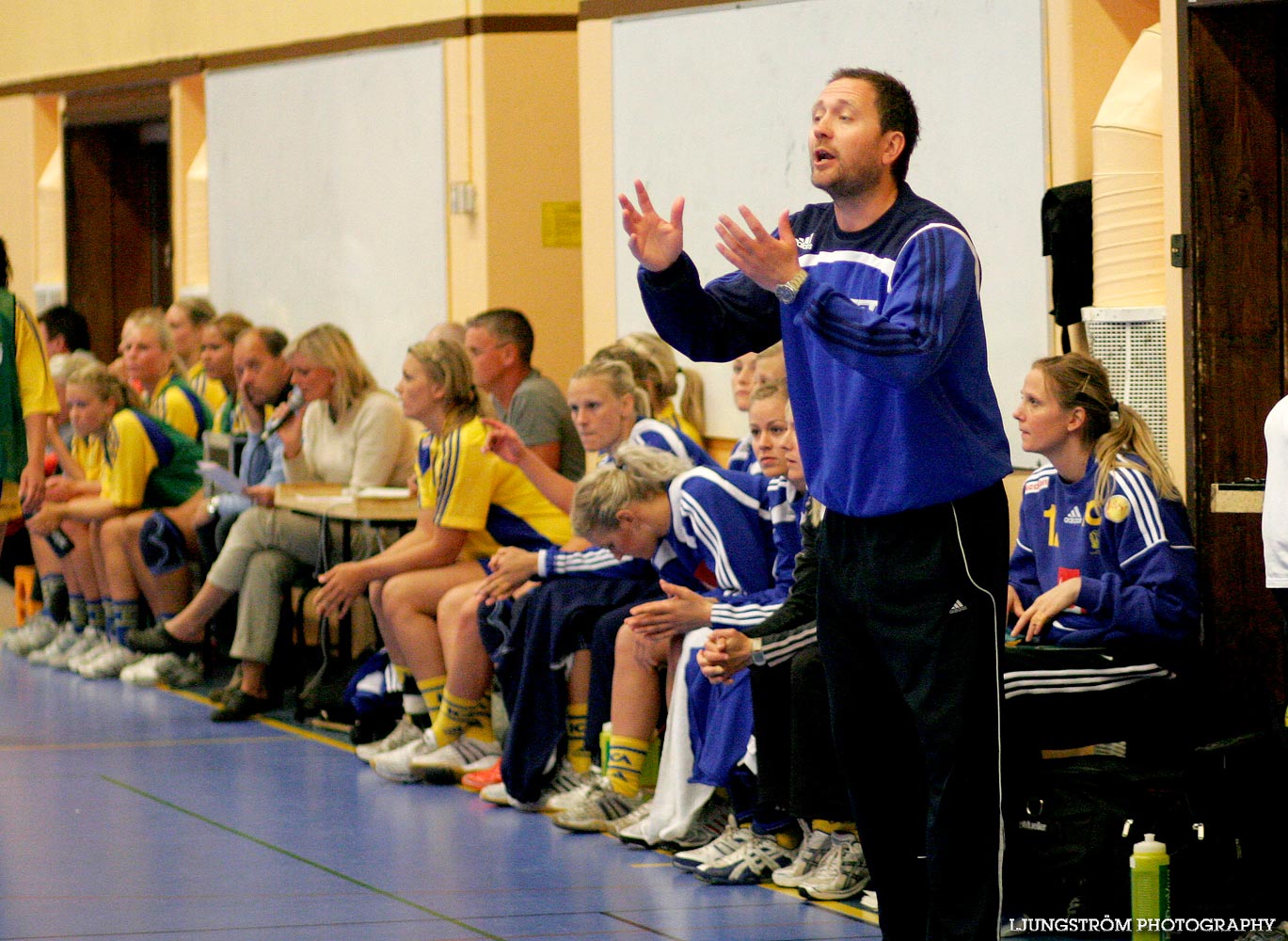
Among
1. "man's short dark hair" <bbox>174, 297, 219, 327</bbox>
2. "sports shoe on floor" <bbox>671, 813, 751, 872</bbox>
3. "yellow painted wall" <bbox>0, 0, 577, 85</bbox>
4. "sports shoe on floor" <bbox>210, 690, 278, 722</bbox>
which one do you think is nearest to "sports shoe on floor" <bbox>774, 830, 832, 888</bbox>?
"sports shoe on floor" <bbox>671, 813, 751, 872</bbox>

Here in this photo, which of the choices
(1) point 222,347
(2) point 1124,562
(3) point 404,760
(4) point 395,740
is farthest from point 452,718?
(1) point 222,347

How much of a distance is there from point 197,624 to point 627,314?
213 centimetres

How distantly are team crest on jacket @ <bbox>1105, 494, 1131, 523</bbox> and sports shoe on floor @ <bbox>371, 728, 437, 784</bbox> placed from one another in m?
2.60

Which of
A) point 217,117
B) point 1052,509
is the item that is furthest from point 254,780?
point 217,117

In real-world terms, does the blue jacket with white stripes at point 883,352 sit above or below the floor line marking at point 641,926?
above

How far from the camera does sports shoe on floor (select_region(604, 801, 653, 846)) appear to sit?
532cm

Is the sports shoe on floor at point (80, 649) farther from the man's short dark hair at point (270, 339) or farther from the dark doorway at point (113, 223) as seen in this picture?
the dark doorway at point (113, 223)

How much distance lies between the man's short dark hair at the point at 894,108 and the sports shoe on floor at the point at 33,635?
6.43 meters

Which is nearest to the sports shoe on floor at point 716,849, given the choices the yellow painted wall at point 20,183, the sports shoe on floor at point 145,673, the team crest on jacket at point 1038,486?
the team crest on jacket at point 1038,486

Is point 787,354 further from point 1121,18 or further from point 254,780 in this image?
point 254,780

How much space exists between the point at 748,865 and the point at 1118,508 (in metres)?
1.27

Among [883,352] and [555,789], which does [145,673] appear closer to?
[555,789]

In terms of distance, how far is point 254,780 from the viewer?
6328 millimetres

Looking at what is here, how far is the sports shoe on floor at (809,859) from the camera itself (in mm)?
4809
